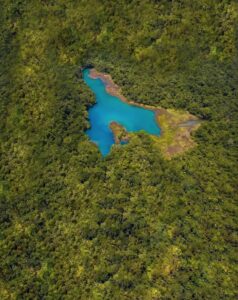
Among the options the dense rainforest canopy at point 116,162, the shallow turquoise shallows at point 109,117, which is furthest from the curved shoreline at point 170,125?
the dense rainforest canopy at point 116,162

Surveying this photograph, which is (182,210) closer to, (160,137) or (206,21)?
(160,137)

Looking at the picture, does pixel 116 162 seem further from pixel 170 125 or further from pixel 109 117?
pixel 170 125

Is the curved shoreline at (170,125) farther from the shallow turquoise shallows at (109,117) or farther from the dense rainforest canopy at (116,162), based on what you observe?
the dense rainforest canopy at (116,162)

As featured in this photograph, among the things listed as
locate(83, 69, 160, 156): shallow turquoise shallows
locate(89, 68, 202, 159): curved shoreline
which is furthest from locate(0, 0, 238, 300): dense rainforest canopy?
locate(83, 69, 160, 156): shallow turquoise shallows

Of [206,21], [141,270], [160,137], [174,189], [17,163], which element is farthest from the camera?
[206,21]

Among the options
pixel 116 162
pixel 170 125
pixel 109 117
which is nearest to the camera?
pixel 116 162

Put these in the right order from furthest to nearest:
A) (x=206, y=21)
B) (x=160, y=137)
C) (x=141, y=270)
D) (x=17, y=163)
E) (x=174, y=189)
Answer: (x=206, y=21), (x=160, y=137), (x=17, y=163), (x=174, y=189), (x=141, y=270)

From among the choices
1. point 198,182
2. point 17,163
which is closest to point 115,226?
point 198,182

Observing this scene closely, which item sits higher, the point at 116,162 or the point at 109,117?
the point at 109,117

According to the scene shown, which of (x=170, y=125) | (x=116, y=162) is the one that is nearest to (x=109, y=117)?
(x=170, y=125)
